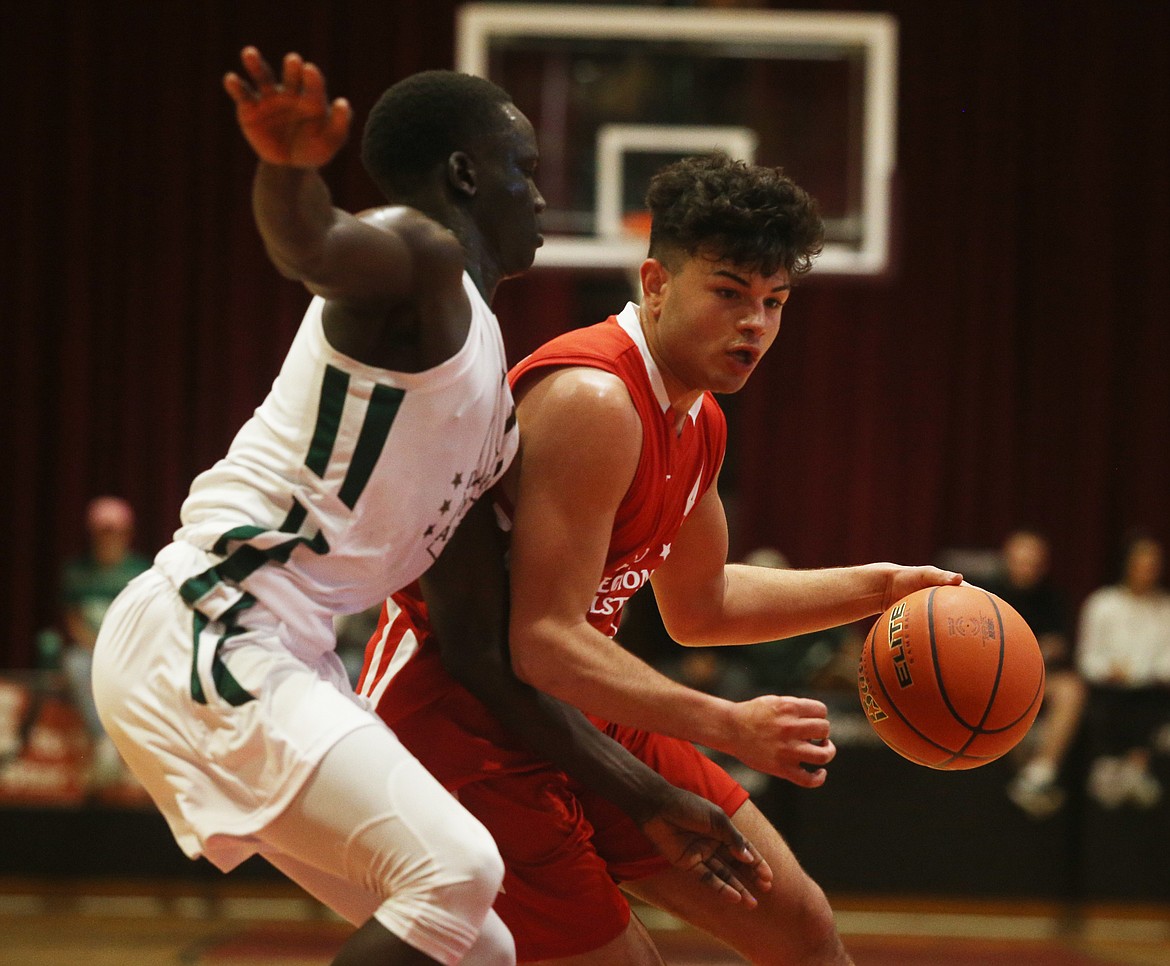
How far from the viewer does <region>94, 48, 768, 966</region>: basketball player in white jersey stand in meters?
2.14

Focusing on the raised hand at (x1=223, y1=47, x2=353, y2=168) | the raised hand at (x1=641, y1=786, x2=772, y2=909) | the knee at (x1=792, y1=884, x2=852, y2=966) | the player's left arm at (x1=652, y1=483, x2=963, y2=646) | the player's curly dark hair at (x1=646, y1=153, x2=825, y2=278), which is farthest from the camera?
the player's left arm at (x1=652, y1=483, x2=963, y2=646)

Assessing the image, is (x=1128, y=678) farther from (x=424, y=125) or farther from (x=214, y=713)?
(x=214, y=713)

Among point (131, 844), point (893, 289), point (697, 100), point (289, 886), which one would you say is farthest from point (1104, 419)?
point (131, 844)

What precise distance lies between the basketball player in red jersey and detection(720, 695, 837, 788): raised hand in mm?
29

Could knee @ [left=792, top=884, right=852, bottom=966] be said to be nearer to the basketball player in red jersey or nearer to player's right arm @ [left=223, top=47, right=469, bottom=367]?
the basketball player in red jersey

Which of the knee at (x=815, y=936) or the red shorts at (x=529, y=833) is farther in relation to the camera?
the knee at (x=815, y=936)

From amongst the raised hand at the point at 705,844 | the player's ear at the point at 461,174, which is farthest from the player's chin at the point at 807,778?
the player's ear at the point at 461,174

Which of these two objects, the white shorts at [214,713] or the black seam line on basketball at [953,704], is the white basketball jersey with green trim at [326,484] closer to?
the white shorts at [214,713]

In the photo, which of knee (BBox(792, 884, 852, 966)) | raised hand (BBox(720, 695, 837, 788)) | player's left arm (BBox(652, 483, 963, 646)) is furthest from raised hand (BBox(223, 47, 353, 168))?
knee (BBox(792, 884, 852, 966))

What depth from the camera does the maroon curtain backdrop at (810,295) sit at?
10.1 meters

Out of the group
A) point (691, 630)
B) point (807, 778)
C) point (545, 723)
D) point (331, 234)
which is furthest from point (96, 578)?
point (331, 234)

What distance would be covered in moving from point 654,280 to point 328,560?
3.31 ft

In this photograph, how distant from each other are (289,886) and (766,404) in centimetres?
482

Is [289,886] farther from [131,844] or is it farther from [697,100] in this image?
[697,100]
